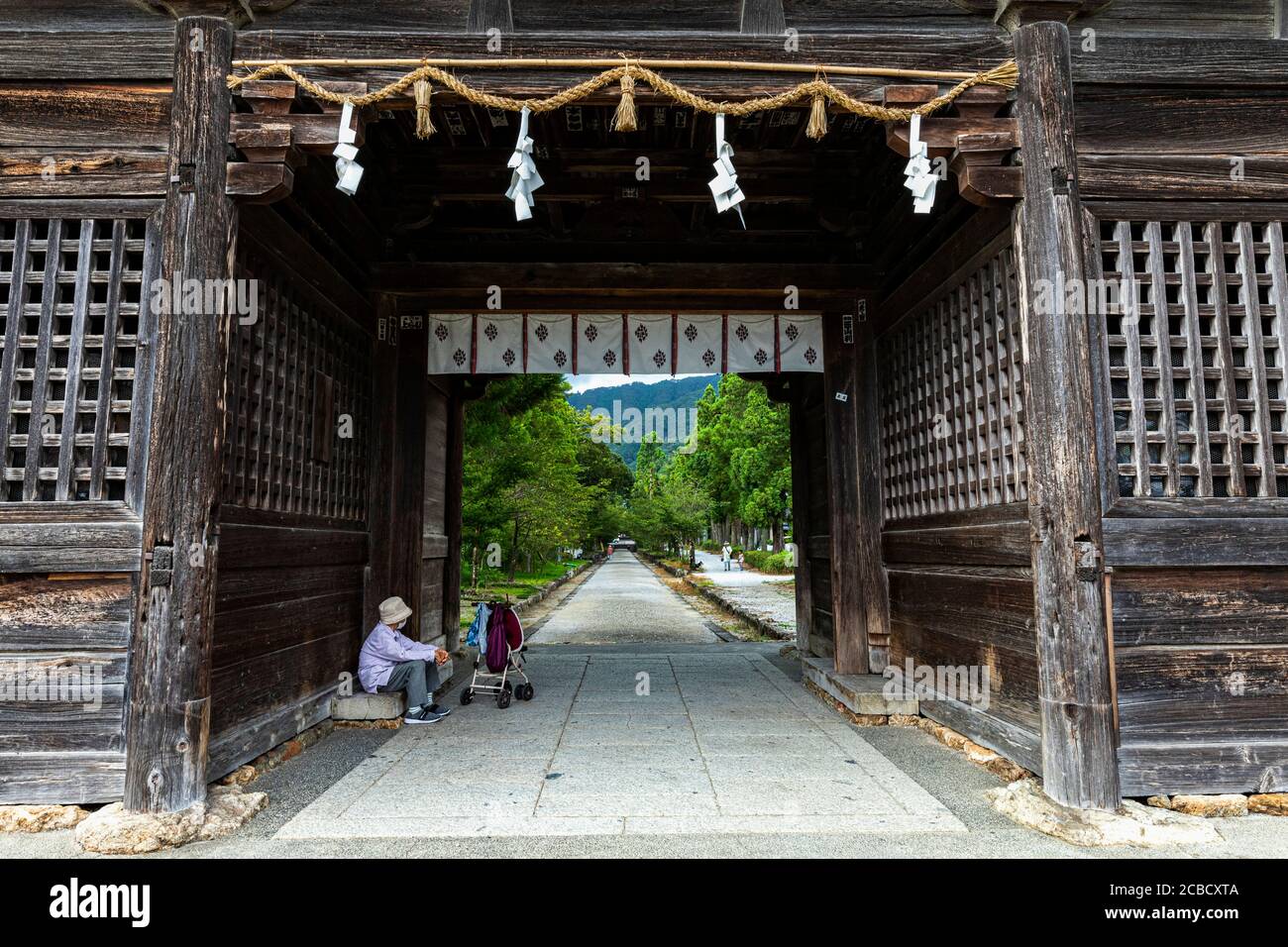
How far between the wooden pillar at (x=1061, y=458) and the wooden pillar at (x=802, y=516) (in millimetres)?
4940

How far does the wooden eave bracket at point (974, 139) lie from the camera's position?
14.9 ft

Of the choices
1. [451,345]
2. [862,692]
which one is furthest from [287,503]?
[862,692]

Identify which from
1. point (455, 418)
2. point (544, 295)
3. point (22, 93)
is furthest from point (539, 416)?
point (22, 93)

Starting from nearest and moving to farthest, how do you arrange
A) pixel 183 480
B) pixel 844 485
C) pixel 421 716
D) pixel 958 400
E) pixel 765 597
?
1. pixel 183 480
2. pixel 958 400
3. pixel 421 716
4. pixel 844 485
5. pixel 765 597

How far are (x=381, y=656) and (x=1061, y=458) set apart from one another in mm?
5625

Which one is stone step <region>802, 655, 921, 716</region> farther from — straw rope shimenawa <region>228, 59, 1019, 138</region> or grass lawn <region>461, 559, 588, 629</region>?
grass lawn <region>461, 559, 588, 629</region>

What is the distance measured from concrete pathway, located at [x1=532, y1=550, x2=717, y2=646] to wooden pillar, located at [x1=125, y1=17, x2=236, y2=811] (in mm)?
8251

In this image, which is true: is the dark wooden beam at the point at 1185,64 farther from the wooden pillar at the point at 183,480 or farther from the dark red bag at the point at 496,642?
the dark red bag at the point at 496,642

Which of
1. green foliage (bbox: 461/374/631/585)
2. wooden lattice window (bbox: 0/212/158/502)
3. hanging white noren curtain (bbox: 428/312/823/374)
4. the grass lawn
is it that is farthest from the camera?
the grass lawn

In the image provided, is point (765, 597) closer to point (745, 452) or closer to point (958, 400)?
point (958, 400)

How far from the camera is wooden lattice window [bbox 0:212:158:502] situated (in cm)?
434

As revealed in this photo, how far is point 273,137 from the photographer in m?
4.50

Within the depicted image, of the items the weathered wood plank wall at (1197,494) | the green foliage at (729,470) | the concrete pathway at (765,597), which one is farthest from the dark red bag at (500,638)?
the green foliage at (729,470)

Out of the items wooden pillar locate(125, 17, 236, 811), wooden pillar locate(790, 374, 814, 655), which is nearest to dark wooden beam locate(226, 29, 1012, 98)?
wooden pillar locate(125, 17, 236, 811)
